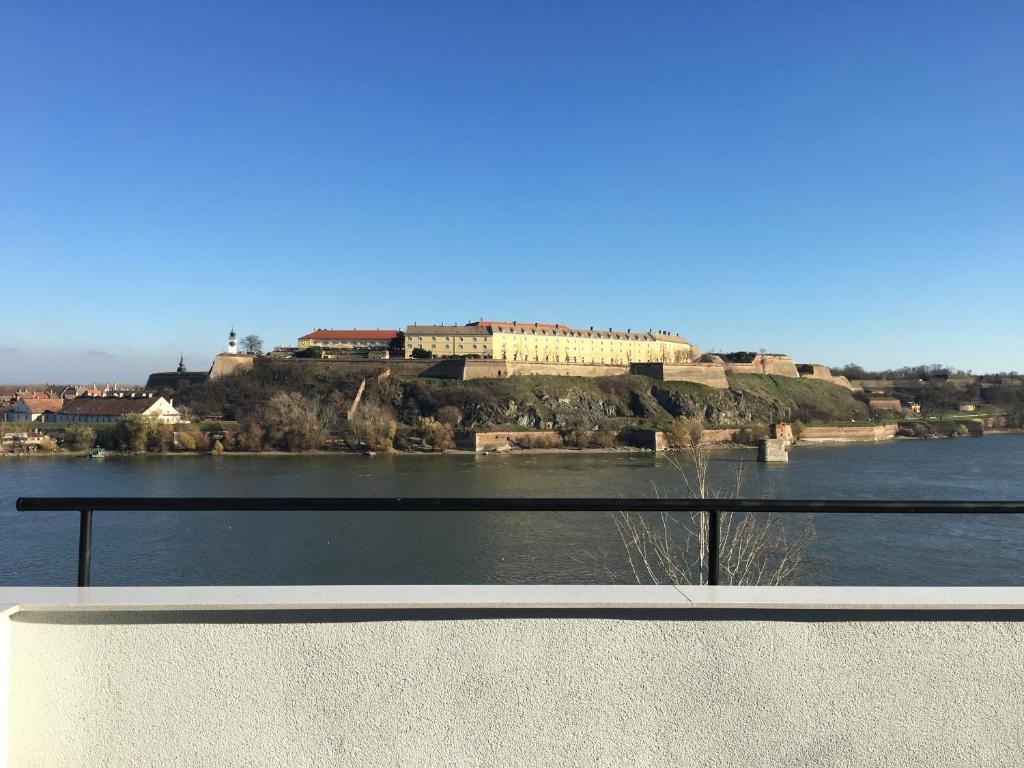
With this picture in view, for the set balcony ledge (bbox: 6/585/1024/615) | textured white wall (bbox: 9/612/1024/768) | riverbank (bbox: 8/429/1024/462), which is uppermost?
balcony ledge (bbox: 6/585/1024/615)

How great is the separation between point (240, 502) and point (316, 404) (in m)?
Result: 43.5

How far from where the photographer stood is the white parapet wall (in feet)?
4.42

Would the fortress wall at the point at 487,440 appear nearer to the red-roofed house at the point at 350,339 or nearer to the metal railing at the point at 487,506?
the red-roofed house at the point at 350,339

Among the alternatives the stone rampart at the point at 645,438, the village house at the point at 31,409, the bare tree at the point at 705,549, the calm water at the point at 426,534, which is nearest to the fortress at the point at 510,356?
the village house at the point at 31,409

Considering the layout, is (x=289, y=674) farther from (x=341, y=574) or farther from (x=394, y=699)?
(x=341, y=574)

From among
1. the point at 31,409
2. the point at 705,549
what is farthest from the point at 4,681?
the point at 31,409

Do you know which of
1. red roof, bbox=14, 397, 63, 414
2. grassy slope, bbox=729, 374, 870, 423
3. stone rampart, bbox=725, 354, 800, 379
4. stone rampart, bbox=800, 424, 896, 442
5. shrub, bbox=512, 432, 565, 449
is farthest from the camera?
stone rampart, bbox=725, 354, 800, 379

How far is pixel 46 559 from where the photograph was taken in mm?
14312

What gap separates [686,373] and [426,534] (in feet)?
140

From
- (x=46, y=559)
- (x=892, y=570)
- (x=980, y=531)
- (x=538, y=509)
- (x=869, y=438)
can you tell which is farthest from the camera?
(x=869, y=438)

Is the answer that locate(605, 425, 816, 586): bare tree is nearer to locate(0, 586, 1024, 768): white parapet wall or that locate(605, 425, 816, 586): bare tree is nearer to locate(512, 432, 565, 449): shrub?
locate(0, 586, 1024, 768): white parapet wall

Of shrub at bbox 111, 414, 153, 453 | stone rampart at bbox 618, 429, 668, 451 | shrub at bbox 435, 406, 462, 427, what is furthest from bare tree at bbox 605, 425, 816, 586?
shrub at bbox 111, 414, 153, 453

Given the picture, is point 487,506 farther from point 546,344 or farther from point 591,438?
point 546,344

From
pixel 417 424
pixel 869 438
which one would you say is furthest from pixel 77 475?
pixel 869 438
